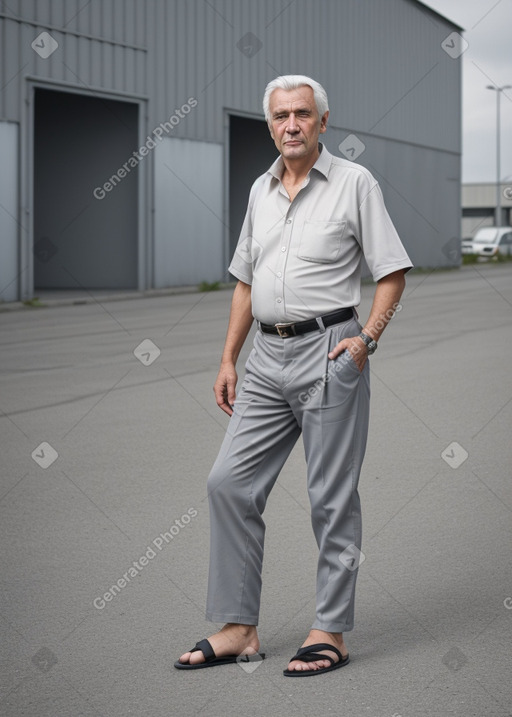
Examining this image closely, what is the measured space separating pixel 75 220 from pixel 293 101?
915 inches

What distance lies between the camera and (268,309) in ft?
13.5

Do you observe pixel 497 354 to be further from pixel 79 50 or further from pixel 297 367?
pixel 79 50

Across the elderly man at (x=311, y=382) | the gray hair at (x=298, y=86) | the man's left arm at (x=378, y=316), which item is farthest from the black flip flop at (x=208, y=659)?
the gray hair at (x=298, y=86)

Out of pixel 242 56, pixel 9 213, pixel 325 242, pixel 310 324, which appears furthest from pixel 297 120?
pixel 242 56

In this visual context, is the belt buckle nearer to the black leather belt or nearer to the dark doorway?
the black leather belt

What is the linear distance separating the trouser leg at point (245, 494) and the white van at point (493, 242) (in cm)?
4261

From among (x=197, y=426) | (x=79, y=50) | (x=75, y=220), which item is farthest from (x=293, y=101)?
(x=75, y=220)

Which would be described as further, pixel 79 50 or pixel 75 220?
pixel 75 220

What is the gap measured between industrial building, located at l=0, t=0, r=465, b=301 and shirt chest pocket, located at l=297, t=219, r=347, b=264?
17497mm

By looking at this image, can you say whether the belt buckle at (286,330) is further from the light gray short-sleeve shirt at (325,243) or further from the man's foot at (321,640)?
the man's foot at (321,640)

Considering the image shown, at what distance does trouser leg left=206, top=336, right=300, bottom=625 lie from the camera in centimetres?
402

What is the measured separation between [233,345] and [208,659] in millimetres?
1175

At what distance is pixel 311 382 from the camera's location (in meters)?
4.00

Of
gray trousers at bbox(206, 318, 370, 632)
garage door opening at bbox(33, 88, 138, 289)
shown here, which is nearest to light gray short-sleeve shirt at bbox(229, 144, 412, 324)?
gray trousers at bbox(206, 318, 370, 632)
